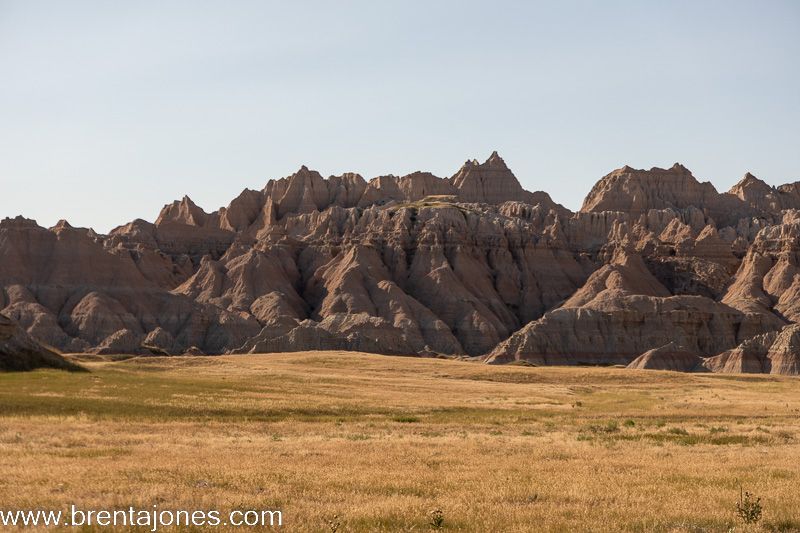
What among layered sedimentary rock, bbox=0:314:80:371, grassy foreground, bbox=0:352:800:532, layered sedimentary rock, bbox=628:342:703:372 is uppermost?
layered sedimentary rock, bbox=0:314:80:371

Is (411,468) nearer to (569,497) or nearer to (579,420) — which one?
(569,497)

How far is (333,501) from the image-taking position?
23203mm

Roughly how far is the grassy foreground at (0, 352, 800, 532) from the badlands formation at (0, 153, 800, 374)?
82.4 meters

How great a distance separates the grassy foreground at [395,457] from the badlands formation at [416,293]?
8238cm

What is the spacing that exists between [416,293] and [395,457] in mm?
148011

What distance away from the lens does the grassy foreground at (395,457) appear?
877 inches

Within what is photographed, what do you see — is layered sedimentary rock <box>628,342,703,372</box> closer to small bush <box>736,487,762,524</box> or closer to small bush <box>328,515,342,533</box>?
small bush <box>736,487,762,524</box>

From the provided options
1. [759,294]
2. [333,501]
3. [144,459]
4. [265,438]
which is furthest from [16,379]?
[759,294]

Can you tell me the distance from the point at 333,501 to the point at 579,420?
25771 mm

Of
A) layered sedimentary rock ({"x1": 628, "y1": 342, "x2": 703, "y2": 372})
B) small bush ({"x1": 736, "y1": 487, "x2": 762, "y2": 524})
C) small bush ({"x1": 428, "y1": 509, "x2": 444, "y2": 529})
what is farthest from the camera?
layered sedimentary rock ({"x1": 628, "y1": 342, "x2": 703, "y2": 372})

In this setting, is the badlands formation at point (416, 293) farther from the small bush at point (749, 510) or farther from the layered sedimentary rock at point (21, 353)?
the small bush at point (749, 510)

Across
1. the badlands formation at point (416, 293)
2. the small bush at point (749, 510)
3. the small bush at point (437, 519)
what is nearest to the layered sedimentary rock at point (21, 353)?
the small bush at point (437, 519)

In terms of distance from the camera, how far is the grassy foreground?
22266 mm

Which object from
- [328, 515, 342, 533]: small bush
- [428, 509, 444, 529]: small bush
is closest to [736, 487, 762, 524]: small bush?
[428, 509, 444, 529]: small bush
